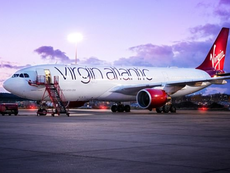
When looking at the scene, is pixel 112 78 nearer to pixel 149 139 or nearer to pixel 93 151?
pixel 149 139

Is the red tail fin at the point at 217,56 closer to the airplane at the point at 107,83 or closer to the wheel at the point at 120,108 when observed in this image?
the airplane at the point at 107,83

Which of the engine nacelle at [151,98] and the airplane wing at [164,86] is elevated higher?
the airplane wing at [164,86]

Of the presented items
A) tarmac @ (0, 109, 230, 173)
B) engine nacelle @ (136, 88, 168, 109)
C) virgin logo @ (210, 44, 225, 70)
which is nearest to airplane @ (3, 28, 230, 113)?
engine nacelle @ (136, 88, 168, 109)

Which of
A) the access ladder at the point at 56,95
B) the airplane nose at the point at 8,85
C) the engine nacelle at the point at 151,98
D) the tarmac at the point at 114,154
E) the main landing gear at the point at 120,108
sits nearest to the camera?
the tarmac at the point at 114,154

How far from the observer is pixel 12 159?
751 centimetres

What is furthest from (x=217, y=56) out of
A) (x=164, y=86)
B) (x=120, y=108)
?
(x=120, y=108)

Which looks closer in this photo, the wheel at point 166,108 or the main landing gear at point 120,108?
the wheel at point 166,108

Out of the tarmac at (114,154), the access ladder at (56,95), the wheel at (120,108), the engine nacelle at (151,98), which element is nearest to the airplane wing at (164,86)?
the engine nacelle at (151,98)

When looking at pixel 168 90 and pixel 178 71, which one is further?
pixel 178 71

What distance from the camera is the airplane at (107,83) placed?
29281mm

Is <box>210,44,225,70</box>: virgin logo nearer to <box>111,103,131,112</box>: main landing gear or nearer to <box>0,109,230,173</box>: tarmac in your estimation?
<box>111,103,131,112</box>: main landing gear

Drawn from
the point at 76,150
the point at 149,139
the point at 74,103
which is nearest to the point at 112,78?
the point at 74,103

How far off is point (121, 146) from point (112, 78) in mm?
24053

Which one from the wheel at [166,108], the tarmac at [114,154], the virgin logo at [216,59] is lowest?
the tarmac at [114,154]
